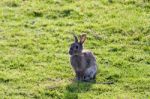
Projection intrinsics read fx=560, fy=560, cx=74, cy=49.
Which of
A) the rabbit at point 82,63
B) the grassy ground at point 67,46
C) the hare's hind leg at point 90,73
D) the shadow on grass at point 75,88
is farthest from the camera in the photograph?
the hare's hind leg at point 90,73

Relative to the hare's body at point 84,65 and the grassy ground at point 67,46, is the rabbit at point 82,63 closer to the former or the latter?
the hare's body at point 84,65

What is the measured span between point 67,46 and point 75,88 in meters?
2.79

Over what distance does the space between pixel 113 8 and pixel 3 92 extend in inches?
277

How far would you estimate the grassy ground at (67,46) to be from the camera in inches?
456

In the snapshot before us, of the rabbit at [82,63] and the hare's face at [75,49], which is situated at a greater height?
the hare's face at [75,49]

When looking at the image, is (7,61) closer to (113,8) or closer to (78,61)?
(78,61)

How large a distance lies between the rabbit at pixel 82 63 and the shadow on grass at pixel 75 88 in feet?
0.64

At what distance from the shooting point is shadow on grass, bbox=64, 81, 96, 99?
11189mm

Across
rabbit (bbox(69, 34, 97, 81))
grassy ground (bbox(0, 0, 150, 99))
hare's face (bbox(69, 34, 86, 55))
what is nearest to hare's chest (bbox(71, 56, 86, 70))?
rabbit (bbox(69, 34, 97, 81))

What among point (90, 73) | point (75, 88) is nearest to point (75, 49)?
point (90, 73)

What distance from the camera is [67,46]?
14.2 meters

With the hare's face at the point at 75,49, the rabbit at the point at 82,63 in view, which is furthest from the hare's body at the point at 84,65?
the hare's face at the point at 75,49

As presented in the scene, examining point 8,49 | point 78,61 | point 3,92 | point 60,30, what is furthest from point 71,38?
point 3,92

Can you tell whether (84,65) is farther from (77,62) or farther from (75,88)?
(75,88)
